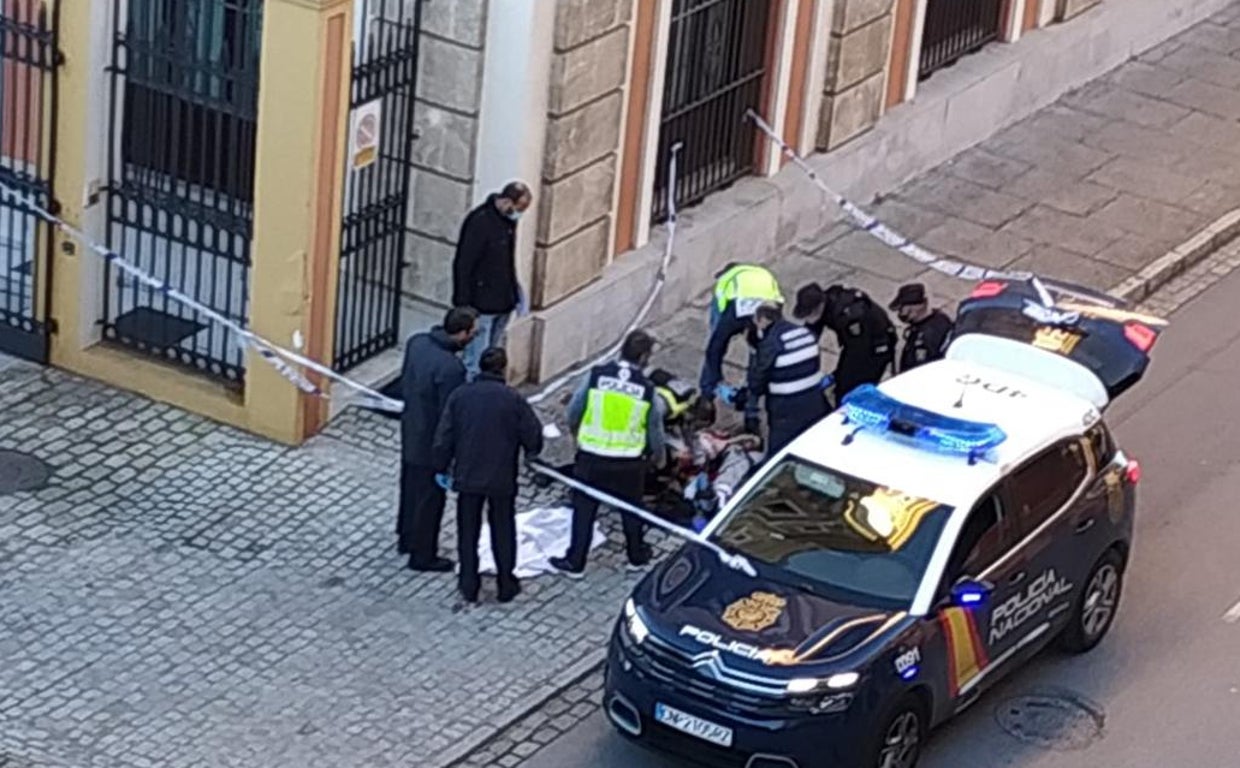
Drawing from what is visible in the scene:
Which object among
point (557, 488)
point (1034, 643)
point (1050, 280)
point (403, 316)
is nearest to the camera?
point (1034, 643)

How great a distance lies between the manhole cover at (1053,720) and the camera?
15.4m

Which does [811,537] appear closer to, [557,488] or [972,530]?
[972,530]

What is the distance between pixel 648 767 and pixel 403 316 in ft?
Result: 16.4

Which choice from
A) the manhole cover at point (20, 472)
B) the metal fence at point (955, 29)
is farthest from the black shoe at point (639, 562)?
→ the metal fence at point (955, 29)

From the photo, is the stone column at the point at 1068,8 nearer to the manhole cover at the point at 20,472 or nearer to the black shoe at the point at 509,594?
the black shoe at the point at 509,594

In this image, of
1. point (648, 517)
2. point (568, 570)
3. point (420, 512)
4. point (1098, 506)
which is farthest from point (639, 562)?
point (1098, 506)

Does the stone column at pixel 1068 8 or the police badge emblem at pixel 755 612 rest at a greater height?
the stone column at pixel 1068 8

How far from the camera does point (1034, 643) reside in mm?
15586

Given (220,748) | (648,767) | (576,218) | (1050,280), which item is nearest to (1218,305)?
(1050,280)

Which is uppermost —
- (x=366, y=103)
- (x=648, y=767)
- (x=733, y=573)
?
(x=366, y=103)

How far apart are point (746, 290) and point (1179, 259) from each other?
18.6 ft

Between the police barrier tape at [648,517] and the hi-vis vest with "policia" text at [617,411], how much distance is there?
0.24 meters

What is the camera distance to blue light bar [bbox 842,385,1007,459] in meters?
15.1

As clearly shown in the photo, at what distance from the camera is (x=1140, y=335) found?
17.4 m
